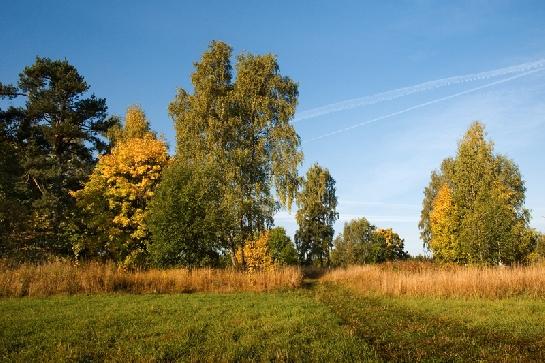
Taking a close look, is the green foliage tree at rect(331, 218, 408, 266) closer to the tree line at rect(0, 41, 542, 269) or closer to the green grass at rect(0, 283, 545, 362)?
the tree line at rect(0, 41, 542, 269)

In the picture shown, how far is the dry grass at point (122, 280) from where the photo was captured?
18.7 metres

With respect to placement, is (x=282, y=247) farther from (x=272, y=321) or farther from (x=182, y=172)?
(x=272, y=321)

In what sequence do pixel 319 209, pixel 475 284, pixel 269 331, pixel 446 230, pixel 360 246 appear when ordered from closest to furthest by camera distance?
pixel 269 331
pixel 475 284
pixel 446 230
pixel 319 209
pixel 360 246

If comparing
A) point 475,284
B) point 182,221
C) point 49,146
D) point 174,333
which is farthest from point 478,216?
point 49,146

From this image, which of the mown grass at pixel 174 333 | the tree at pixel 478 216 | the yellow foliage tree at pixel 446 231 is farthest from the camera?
the yellow foliage tree at pixel 446 231

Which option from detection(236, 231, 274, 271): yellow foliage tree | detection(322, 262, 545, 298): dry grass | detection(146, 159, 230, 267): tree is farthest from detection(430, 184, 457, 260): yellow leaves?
detection(146, 159, 230, 267): tree

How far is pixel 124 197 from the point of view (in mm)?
29812

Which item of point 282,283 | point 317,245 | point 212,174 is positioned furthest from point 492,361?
point 317,245

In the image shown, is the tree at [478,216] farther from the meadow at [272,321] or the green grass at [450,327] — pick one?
the green grass at [450,327]

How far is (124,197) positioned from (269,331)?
72.1 ft

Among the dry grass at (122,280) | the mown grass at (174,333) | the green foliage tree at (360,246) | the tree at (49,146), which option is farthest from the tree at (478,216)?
the green foliage tree at (360,246)

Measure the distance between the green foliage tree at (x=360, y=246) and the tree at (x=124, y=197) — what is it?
5775 cm

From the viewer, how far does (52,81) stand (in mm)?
33969

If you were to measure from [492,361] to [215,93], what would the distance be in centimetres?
2753
